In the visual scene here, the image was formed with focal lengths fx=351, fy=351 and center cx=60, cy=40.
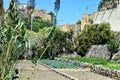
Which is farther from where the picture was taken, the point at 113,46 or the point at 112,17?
the point at 112,17

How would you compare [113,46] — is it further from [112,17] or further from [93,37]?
[112,17]

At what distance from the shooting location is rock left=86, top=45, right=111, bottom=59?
33.5 meters

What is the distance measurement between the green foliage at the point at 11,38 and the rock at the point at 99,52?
29.3 m

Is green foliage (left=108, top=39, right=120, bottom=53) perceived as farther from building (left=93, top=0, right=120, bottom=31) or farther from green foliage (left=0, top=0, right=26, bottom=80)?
green foliage (left=0, top=0, right=26, bottom=80)

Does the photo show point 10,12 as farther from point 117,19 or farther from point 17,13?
point 117,19

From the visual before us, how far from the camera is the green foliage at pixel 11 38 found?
3.86 metres

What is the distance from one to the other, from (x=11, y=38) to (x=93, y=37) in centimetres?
3313

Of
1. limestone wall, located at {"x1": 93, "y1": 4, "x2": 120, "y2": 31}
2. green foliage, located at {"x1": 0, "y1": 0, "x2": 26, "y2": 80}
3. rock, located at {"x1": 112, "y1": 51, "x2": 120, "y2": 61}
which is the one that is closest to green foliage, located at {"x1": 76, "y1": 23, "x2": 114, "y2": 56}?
limestone wall, located at {"x1": 93, "y1": 4, "x2": 120, "y2": 31}

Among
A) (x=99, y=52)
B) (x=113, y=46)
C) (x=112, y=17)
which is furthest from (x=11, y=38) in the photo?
(x=112, y=17)

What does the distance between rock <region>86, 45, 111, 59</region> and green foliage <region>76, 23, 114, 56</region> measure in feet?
2.68

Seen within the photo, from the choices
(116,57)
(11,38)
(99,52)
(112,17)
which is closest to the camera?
(11,38)

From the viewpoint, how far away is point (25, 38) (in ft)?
13.2

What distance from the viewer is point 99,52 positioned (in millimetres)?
34812

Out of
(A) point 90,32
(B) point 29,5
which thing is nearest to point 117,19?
(A) point 90,32
